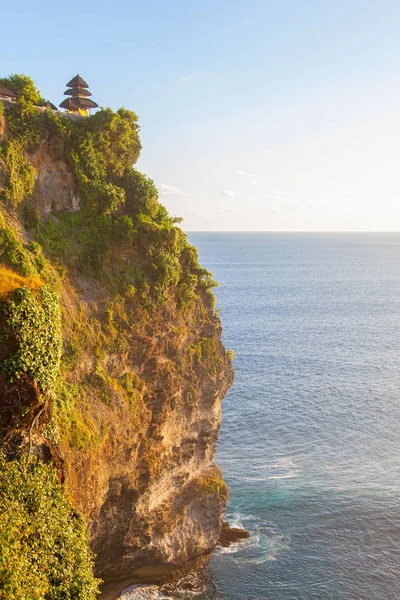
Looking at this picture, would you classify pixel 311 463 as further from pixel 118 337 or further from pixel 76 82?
pixel 76 82

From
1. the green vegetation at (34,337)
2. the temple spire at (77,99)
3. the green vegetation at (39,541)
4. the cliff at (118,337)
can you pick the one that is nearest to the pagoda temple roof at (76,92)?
the temple spire at (77,99)

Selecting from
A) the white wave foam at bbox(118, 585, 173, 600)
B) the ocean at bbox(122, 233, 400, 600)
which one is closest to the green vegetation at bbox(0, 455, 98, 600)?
the white wave foam at bbox(118, 585, 173, 600)

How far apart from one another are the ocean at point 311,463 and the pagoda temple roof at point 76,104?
122ft

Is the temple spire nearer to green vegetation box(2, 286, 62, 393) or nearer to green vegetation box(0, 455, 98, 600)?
green vegetation box(2, 286, 62, 393)

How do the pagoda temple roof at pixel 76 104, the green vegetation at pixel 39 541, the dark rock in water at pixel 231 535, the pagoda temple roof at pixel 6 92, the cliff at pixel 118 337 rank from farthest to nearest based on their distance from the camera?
the dark rock in water at pixel 231 535 → the pagoda temple roof at pixel 76 104 → the pagoda temple roof at pixel 6 92 → the cliff at pixel 118 337 → the green vegetation at pixel 39 541

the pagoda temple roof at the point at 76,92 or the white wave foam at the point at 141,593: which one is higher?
the pagoda temple roof at the point at 76,92

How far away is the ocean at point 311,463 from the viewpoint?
41.3m

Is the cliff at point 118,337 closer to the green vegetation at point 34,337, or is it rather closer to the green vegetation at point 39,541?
the green vegetation at point 34,337

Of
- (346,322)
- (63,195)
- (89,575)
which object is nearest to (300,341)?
(346,322)

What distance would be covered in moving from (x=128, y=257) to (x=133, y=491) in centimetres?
1629

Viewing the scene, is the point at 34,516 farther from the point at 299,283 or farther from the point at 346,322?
the point at 299,283

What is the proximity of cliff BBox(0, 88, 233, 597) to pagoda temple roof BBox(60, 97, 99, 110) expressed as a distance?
15.3 feet

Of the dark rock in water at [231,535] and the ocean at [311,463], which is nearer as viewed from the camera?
the ocean at [311,463]

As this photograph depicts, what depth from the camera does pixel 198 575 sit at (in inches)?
1624
